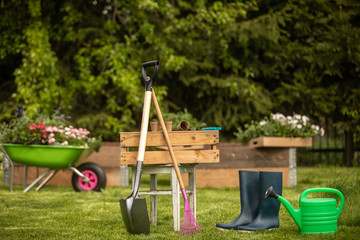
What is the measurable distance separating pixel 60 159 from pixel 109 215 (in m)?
1.57

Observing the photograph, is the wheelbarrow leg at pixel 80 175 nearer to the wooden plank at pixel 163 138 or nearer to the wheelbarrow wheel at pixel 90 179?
the wheelbarrow wheel at pixel 90 179

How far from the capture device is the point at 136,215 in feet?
8.41

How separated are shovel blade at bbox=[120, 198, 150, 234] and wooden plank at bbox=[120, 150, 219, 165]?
0.28m

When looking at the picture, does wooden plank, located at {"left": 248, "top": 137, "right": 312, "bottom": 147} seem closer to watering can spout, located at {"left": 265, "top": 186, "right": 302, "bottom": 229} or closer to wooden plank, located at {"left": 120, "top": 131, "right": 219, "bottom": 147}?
wooden plank, located at {"left": 120, "top": 131, "right": 219, "bottom": 147}

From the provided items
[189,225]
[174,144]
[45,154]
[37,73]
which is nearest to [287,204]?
[189,225]

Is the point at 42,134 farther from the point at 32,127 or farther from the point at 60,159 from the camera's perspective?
the point at 60,159

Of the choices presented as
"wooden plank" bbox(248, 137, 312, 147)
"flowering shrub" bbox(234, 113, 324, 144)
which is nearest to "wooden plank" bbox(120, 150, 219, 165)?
"wooden plank" bbox(248, 137, 312, 147)

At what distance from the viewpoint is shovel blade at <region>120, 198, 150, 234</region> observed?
Result: 2559 millimetres

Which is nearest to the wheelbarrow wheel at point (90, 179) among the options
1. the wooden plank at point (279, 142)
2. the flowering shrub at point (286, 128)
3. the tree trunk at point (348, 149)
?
the wooden plank at point (279, 142)

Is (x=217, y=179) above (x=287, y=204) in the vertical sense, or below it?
below

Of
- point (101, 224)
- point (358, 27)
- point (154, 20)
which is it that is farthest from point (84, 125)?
point (358, 27)

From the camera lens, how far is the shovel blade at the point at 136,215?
101 inches

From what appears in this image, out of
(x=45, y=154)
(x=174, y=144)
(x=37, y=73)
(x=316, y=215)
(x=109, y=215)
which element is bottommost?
(x=109, y=215)

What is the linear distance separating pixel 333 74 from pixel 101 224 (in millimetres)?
5726
